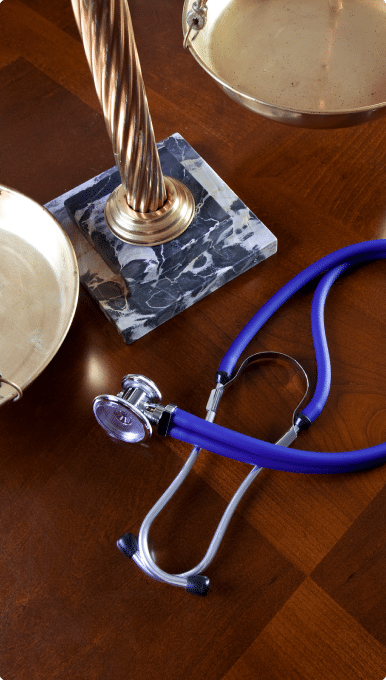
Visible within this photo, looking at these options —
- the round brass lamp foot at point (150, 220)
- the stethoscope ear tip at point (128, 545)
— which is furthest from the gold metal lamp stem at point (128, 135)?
the stethoscope ear tip at point (128, 545)

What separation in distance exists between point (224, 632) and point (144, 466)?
16 centimetres

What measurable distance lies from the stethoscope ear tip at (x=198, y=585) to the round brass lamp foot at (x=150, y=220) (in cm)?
35

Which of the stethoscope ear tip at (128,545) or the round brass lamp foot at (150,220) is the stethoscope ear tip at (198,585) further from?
the round brass lamp foot at (150,220)

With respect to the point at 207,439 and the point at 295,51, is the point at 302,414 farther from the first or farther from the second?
the point at 295,51

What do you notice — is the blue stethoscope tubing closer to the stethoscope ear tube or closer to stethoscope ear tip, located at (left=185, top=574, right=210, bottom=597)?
the stethoscope ear tube

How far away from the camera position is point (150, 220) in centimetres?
69

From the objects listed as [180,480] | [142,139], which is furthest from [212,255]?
[180,480]

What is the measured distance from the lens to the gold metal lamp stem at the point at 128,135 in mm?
525

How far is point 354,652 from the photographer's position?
51 centimetres

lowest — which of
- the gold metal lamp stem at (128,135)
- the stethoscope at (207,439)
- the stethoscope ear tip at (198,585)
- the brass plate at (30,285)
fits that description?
the stethoscope ear tip at (198,585)

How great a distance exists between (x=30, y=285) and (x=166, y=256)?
0.15 m

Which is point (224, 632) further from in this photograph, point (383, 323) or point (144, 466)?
point (383, 323)

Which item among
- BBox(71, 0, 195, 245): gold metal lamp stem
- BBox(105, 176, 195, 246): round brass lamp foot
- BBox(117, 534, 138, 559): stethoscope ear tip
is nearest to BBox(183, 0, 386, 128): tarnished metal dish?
BBox(71, 0, 195, 245): gold metal lamp stem

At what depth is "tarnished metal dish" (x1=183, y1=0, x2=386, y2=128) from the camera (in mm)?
525
